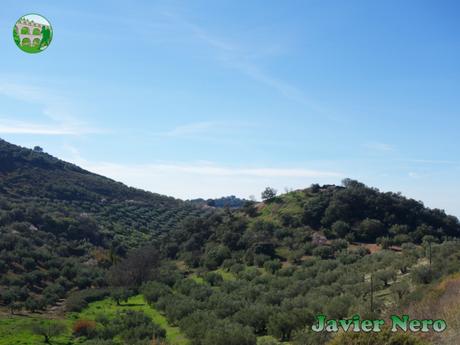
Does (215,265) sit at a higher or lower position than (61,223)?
lower

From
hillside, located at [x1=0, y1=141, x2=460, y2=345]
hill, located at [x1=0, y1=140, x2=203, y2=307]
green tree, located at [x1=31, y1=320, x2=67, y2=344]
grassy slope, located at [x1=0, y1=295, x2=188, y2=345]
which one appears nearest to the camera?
hillside, located at [x1=0, y1=141, x2=460, y2=345]

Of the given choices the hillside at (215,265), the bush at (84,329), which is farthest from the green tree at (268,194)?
the bush at (84,329)

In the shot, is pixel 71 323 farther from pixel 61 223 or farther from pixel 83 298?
pixel 61 223

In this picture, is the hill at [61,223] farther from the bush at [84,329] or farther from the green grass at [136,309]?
the bush at [84,329]

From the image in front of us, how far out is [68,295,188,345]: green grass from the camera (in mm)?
41881

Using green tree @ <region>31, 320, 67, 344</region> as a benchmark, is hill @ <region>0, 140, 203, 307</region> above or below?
above

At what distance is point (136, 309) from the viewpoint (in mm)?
55188

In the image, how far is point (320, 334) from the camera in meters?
27.4

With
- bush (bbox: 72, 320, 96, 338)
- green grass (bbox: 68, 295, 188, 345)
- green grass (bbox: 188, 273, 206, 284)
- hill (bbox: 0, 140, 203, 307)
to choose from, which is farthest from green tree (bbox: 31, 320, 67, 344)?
green grass (bbox: 188, 273, 206, 284)

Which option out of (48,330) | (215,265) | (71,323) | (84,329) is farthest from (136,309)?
(215,265)

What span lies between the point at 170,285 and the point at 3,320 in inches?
952

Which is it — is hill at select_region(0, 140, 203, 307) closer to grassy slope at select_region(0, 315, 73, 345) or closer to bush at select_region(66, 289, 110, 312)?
bush at select_region(66, 289, 110, 312)

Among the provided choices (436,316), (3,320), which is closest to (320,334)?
(436,316)

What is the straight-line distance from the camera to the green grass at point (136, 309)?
41.9 metres
